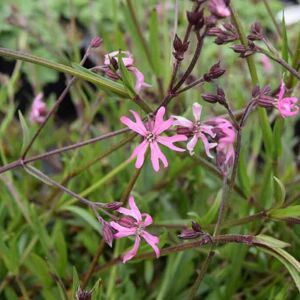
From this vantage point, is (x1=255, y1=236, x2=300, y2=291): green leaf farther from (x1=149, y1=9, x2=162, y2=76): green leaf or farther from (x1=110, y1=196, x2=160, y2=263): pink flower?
(x1=149, y1=9, x2=162, y2=76): green leaf

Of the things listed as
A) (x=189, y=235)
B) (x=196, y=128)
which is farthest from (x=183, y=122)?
(x=189, y=235)

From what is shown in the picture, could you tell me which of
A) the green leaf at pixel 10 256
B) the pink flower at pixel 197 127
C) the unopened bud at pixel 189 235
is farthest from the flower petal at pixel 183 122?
the green leaf at pixel 10 256

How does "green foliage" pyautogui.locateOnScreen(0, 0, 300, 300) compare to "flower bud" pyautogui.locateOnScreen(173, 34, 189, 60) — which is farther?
"green foliage" pyautogui.locateOnScreen(0, 0, 300, 300)

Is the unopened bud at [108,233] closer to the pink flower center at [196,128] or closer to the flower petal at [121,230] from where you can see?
the flower petal at [121,230]

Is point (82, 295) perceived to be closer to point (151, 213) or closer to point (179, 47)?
point (179, 47)

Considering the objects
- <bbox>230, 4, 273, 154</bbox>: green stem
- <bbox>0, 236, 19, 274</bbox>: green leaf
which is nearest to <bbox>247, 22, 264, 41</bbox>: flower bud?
<bbox>230, 4, 273, 154</bbox>: green stem

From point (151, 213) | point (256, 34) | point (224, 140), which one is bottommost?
point (151, 213)
